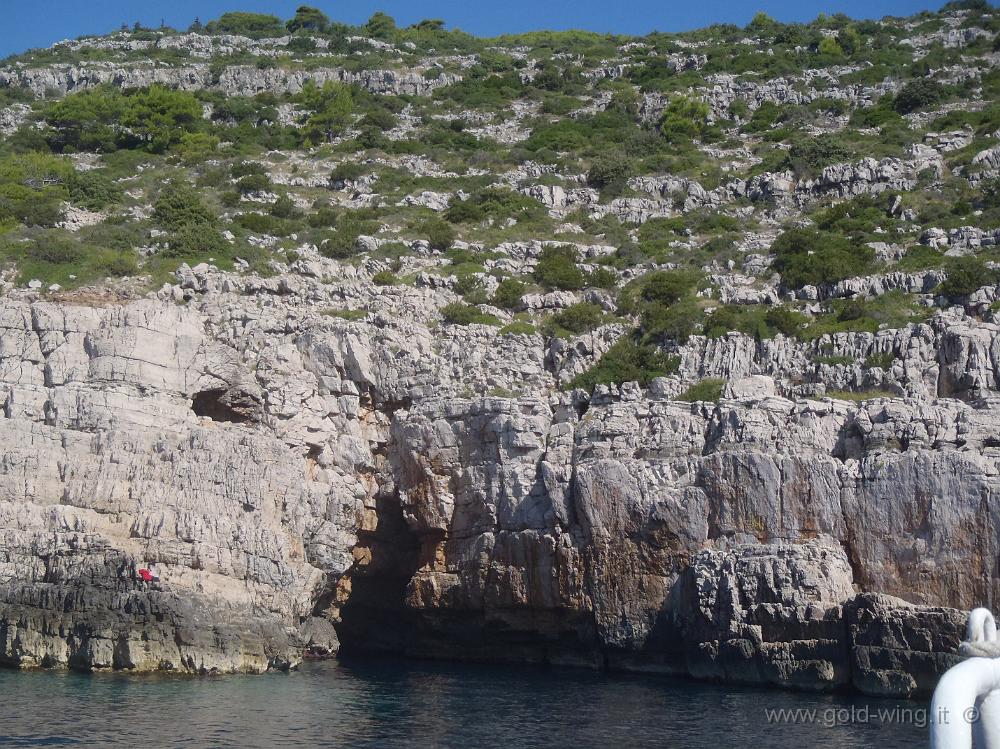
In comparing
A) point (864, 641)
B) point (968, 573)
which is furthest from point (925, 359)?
point (864, 641)

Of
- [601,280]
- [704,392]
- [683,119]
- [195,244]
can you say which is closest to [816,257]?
[601,280]

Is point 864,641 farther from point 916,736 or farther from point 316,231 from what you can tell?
point 316,231

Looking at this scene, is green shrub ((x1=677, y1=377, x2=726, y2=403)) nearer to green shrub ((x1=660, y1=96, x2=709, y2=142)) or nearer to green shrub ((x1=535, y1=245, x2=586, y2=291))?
green shrub ((x1=535, y1=245, x2=586, y2=291))

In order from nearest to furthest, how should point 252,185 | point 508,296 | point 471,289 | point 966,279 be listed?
point 966,279 < point 508,296 < point 471,289 < point 252,185

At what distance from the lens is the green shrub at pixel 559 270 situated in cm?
3788

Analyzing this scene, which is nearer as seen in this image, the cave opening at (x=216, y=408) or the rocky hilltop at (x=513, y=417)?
the rocky hilltop at (x=513, y=417)

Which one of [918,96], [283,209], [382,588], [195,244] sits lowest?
[382,588]

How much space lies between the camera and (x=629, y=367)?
104 ft

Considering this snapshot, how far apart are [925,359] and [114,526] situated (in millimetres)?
21828

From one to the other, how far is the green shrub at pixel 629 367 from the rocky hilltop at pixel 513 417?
0.46 feet

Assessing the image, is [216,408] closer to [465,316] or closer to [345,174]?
[465,316]

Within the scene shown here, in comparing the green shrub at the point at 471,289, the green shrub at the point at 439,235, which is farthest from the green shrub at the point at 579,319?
the green shrub at the point at 439,235

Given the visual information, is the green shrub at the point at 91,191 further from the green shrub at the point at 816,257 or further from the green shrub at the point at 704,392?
the green shrub at the point at 816,257

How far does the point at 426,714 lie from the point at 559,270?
20.1 metres
